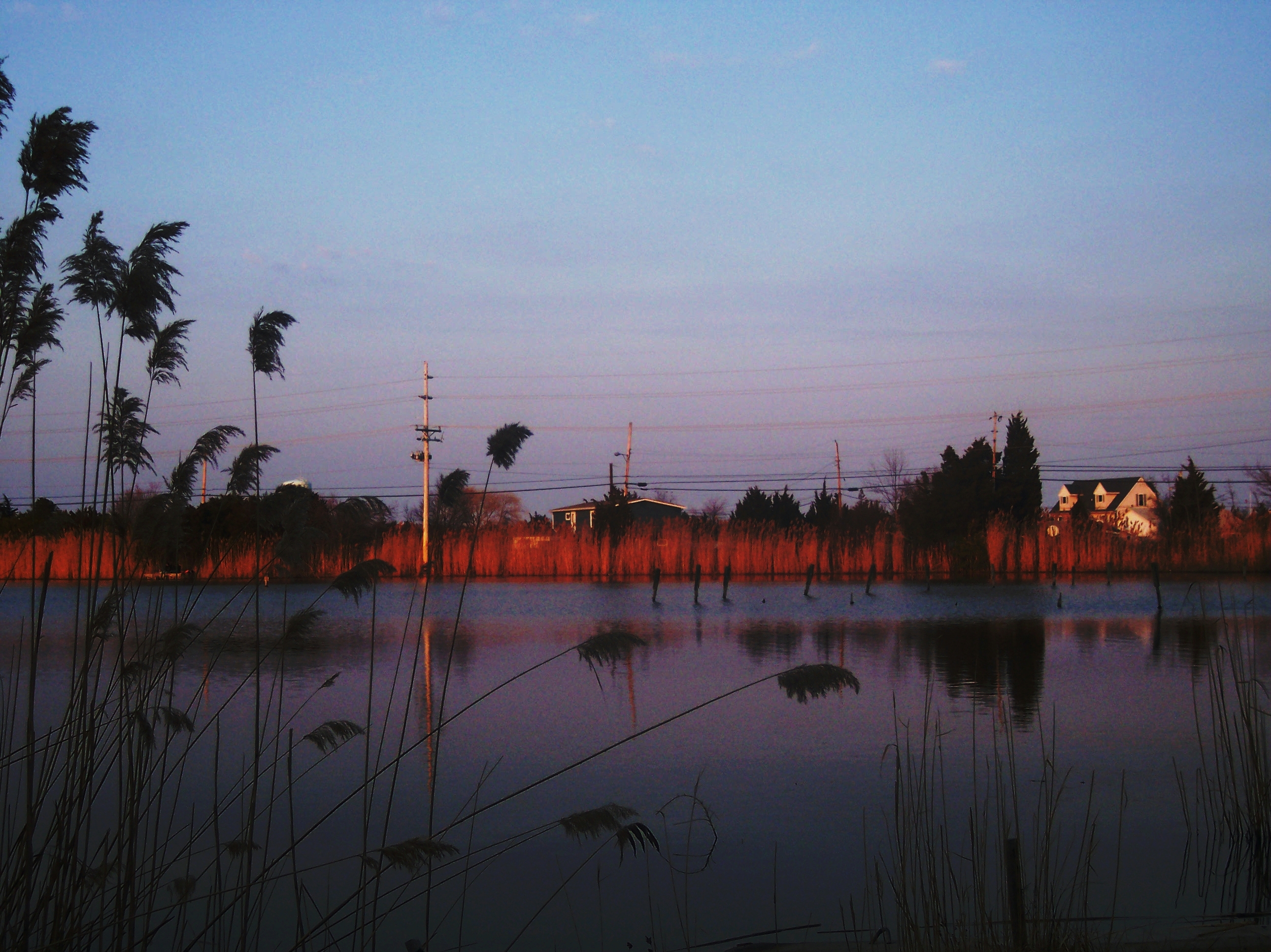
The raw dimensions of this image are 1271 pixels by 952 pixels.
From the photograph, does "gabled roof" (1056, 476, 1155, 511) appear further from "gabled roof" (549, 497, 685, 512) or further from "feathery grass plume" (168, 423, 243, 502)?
"feathery grass plume" (168, 423, 243, 502)

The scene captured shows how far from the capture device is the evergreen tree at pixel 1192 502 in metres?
25.5

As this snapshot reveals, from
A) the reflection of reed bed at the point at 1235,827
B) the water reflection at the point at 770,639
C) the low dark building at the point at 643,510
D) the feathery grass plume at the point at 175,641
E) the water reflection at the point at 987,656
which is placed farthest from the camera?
the low dark building at the point at 643,510

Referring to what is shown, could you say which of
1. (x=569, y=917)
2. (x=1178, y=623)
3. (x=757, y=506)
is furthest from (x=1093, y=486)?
(x=569, y=917)

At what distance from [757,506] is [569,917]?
143ft

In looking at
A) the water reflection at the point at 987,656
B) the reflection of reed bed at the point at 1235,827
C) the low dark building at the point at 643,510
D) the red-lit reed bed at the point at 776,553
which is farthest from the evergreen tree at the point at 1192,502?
the low dark building at the point at 643,510

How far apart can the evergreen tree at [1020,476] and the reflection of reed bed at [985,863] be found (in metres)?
34.0

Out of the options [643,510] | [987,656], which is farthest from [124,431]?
[643,510]

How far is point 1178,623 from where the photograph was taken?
46.7ft

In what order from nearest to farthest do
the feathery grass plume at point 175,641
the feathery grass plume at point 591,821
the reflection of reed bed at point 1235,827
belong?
1. the feathery grass plume at point 591,821
2. the feathery grass plume at point 175,641
3. the reflection of reed bed at point 1235,827

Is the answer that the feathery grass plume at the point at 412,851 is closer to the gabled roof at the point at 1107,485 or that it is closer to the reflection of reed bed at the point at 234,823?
the reflection of reed bed at the point at 234,823

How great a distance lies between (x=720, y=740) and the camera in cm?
632

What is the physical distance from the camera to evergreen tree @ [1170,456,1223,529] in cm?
2552

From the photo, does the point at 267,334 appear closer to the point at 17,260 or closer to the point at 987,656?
the point at 17,260

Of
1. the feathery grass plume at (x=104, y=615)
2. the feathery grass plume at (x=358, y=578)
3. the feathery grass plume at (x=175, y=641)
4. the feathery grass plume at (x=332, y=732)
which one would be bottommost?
the feathery grass plume at (x=332, y=732)
